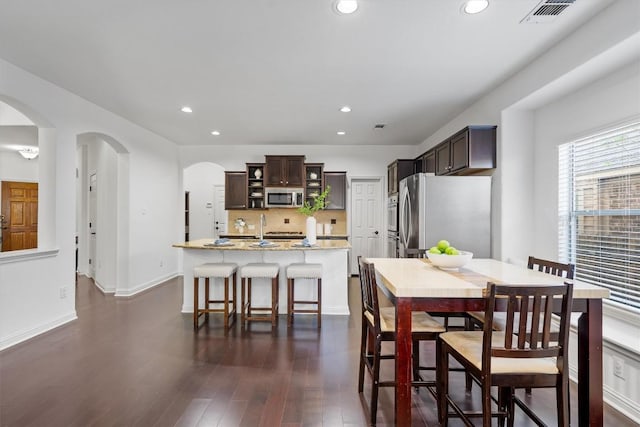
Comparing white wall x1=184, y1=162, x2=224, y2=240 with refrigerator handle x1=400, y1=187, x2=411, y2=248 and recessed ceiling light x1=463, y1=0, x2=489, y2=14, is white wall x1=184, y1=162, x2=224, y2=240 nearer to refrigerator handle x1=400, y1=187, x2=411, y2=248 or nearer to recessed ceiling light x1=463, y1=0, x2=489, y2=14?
refrigerator handle x1=400, y1=187, x2=411, y2=248

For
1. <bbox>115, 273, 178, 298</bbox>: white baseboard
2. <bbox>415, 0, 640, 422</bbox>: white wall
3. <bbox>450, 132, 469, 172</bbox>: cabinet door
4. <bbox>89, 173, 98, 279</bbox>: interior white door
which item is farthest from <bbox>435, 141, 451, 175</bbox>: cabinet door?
<bbox>89, 173, 98, 279</bbox>: interior white door

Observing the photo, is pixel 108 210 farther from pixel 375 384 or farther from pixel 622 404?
pixel 622 404

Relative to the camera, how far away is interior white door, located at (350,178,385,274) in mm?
6453

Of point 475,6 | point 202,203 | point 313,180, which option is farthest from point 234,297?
Answer: point 202,203

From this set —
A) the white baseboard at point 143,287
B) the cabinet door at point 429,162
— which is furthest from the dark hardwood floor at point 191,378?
the cabinet door at point 429,162

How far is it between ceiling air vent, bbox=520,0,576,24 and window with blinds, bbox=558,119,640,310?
Result: 958mm

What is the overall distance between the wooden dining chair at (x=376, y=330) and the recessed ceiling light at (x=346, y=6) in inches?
67.2

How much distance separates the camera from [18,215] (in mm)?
6285

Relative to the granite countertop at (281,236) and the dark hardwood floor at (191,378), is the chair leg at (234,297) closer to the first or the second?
the dark hardwood floor at (191,378)

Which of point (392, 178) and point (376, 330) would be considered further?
point (392, 178)

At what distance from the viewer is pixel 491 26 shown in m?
2.28

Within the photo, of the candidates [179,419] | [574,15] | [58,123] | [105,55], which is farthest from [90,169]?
[574,15]

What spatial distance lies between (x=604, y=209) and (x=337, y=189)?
13.9 feet

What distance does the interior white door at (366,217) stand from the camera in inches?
254
